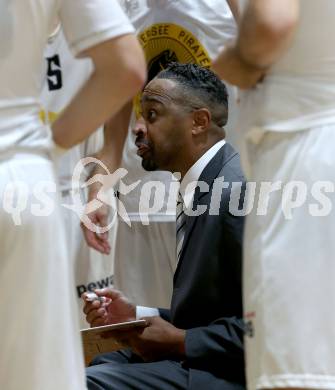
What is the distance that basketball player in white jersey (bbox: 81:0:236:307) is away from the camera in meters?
2.96

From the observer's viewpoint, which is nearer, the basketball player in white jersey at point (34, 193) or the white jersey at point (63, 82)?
the basketball player in white jersey at point (34, 193)

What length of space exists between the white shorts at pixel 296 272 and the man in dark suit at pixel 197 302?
448 millimetres

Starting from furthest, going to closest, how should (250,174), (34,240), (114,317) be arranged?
(114,317), (250,174), (34,240)

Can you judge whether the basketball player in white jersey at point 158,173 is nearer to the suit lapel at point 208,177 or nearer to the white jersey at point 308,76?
the suit lapel at point 208,177

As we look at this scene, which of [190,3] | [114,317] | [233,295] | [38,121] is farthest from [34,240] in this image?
[190,3]

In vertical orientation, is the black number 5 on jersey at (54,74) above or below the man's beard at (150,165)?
above

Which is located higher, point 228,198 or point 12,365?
point 228,198

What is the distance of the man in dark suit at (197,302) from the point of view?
5.90ft

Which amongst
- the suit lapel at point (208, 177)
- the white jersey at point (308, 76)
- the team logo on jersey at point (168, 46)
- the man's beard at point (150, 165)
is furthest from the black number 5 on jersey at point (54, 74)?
the white jersey at point (308, 76)

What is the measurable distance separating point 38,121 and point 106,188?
Result: 1.89ft

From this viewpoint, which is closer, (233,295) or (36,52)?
(36,52)

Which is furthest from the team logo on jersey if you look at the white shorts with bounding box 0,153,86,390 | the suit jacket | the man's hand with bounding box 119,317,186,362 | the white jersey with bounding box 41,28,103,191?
the white shorts with bounding box 0,153,86,390

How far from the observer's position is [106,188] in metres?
1.91

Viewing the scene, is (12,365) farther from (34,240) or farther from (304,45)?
(304,45)
